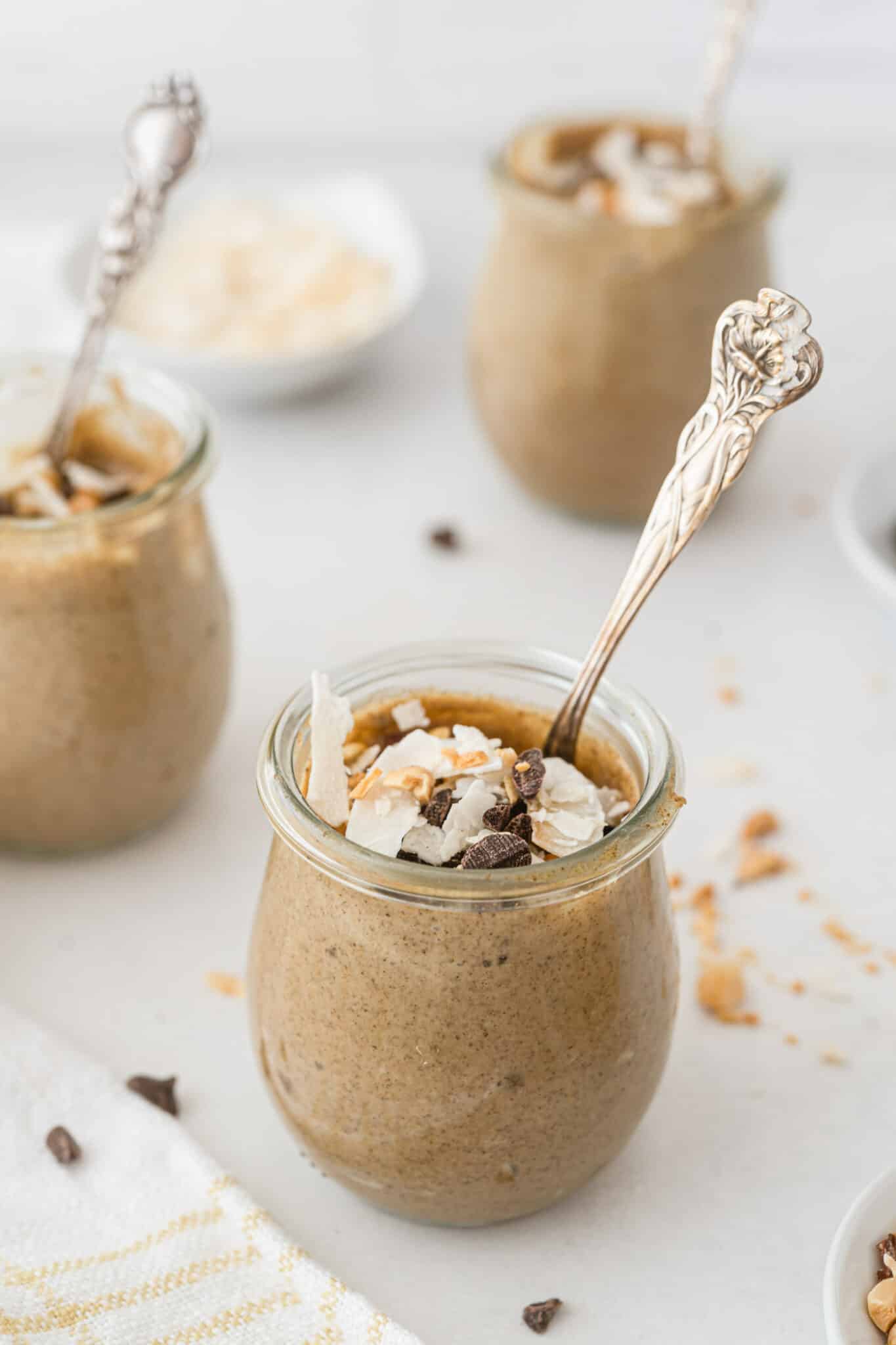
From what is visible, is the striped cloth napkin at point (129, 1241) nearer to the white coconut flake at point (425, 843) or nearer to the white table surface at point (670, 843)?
the white table surface at point (670, 843)

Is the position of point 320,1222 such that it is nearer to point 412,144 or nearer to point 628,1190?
point 628,1190

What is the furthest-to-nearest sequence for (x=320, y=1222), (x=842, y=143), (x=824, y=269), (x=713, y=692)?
1. (x=842, y=143)
2. (x=824, y=269)
3. (x=713, y=692)
4. (x=320, y=1222)

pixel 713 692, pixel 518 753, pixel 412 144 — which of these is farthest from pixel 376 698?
pixel 412 144

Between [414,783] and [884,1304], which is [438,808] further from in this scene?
[884,1304]

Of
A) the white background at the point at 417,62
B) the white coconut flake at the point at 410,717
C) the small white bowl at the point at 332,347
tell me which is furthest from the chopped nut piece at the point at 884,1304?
the white background at the point at 417,62

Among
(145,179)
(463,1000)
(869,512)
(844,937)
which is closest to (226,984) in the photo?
(463,1000)

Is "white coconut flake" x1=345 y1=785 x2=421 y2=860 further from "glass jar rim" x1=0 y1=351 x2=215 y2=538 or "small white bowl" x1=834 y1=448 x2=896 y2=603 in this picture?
"small white bowl" x1=834 y1=448 x2=896 y2=603

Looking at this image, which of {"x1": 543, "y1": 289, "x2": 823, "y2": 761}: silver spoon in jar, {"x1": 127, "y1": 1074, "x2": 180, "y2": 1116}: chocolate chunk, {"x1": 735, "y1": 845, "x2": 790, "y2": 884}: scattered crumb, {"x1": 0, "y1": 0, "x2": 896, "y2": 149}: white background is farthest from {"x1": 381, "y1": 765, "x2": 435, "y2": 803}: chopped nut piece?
{"x1": 0, "y1": 0, "x2": 896, "y2": 149}: white background

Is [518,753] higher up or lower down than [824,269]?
higher up
